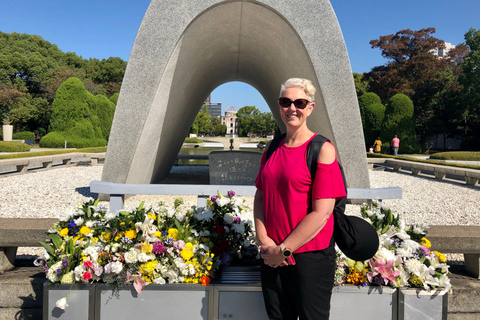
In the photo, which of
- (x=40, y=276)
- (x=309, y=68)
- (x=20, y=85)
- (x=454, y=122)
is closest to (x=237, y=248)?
(x=40, y=276)

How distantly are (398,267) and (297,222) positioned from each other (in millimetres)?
966

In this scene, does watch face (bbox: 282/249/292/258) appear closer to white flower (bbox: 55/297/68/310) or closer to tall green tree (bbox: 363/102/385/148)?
white flower (bbox: 55/297/68/310)

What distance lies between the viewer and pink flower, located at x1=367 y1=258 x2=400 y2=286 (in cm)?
211

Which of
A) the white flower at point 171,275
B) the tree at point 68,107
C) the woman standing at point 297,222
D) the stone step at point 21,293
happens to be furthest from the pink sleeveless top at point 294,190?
the tree at point 68,107

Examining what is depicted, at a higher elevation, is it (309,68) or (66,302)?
(309,68)

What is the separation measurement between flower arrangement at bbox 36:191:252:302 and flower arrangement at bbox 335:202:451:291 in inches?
32.2

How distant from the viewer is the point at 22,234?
2.64 m

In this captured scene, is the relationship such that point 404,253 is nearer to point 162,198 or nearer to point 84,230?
point 84,230

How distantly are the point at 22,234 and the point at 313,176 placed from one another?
2.30 m

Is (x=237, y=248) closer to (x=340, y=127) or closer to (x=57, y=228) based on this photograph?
(x=57, y=228)

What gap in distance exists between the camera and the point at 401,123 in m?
22.5

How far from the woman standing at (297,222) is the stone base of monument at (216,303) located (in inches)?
17.7

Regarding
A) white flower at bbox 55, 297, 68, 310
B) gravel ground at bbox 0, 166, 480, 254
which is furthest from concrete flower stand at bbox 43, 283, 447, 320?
gravel ground at bbox 0, 166, 480, 254

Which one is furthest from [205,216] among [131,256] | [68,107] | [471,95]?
[471,95]
